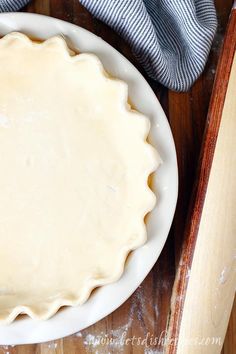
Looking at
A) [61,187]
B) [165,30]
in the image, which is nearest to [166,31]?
[165,30]

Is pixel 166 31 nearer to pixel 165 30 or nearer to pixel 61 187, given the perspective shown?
pixel 165 30

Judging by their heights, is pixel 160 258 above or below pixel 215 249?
below

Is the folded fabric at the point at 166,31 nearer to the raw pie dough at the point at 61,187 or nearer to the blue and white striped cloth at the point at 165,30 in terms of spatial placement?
the blue and white striped cloth at the point at 165,30

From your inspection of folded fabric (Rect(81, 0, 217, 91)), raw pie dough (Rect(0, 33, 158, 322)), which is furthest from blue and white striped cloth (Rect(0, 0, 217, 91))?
raw pie dough (Rect(0, 33, 158, 322))

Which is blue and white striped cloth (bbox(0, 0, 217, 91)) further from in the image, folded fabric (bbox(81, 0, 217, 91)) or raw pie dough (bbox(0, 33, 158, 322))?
raw pie dough (bbox(0, 33, 158, 322))

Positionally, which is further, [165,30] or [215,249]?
[165,30]

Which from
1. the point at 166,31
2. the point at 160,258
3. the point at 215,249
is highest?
the point at 166,31

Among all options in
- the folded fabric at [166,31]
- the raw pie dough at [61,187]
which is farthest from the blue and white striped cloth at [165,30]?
the raw pie dough at [61,187]
